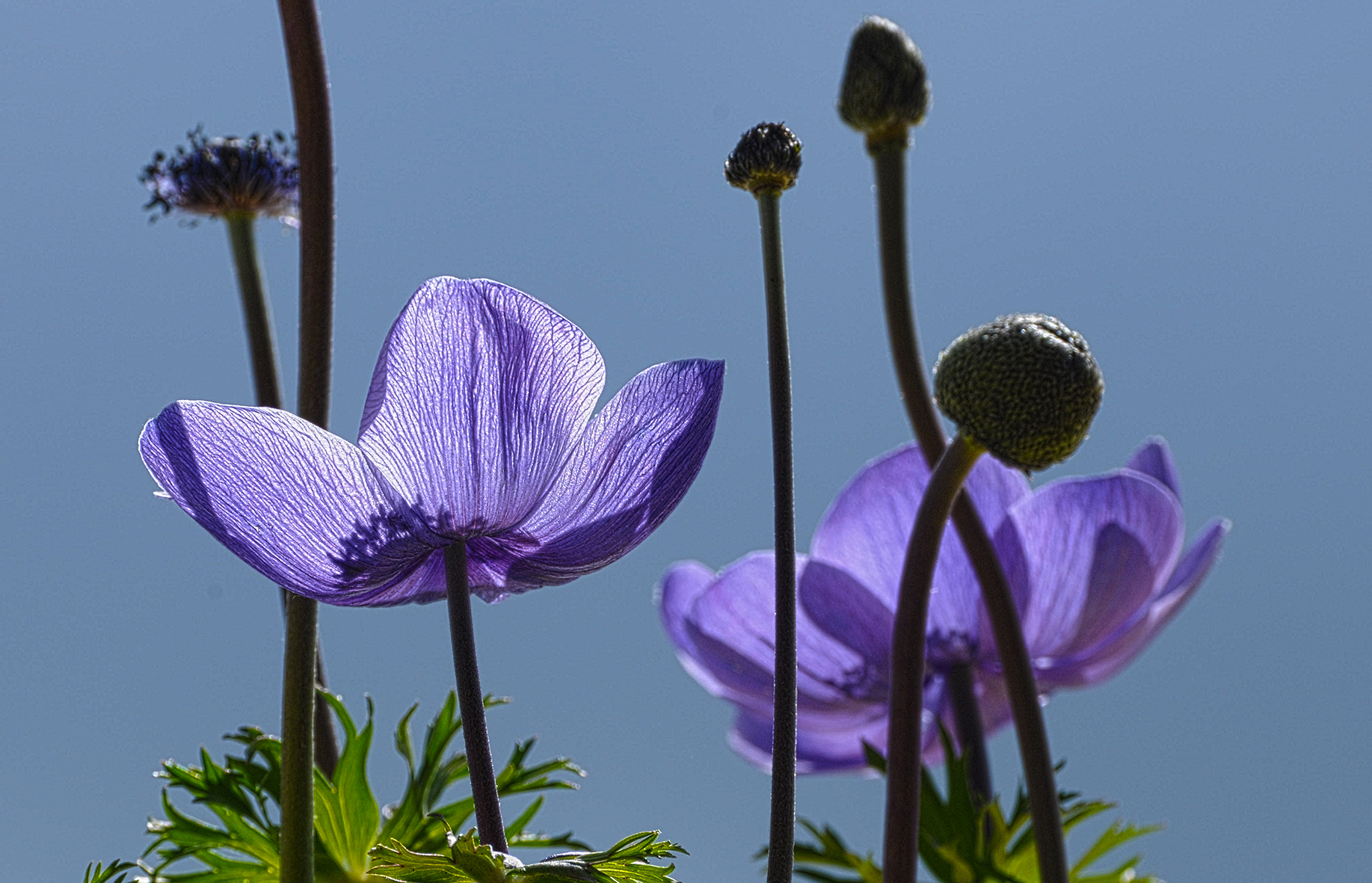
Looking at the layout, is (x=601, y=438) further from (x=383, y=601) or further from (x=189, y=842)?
(x=189, y=842)

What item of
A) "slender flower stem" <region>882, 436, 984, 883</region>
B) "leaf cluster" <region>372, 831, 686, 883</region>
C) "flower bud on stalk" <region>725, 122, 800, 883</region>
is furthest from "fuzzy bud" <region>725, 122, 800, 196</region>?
"leaf cluster" <region>372, 831, 686, 883</region>

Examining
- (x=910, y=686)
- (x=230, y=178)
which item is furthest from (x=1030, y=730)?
(x=230, y=178)

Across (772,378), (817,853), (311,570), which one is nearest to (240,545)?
(311,570)

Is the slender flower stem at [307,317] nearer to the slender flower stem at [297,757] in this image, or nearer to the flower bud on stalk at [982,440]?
the slender flower stem at [297,757]

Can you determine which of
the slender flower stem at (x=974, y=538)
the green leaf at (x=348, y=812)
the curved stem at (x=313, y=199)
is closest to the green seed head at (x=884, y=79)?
the slender flower stem at (x=974, y=538)

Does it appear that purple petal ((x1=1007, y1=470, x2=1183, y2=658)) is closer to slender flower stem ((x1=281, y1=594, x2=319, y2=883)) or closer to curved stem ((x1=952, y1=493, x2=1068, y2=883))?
curved stem ((x1=952, y1=493, x2=1068, y2=883))
